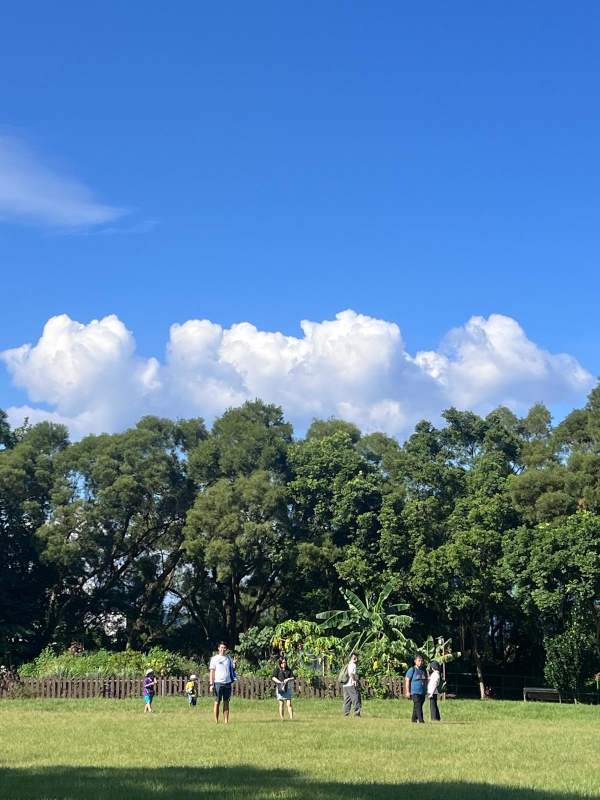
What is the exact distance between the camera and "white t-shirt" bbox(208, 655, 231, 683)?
17923 mm

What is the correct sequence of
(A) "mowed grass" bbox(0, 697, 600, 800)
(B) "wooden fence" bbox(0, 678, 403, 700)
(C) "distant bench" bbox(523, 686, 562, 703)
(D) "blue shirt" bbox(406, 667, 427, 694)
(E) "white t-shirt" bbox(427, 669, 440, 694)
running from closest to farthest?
1. (A) "mowed grass" bbox(0, 697, 600, 800)
2. (D) "blue shirt" bbox(406, 667, 427, 694)
3. (E) "white t-shirt" bbox(427, 669, 440, 694)
4. (B) "wooden fence" bbox(0, 678, 403, 700)
5. (C) "distant bench" bbox(523, 686, 562, 703)

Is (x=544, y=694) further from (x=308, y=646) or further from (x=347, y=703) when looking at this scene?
(x=347, y=703)

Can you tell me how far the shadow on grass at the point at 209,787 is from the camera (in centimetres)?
859

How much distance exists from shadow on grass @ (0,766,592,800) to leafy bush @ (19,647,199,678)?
19465 millimetres

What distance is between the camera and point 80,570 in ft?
139

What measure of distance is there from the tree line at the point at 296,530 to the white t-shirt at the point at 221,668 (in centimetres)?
1712

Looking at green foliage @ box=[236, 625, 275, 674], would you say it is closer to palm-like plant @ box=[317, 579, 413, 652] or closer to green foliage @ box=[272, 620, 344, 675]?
green foliage @ box=[272, 620, 344, 675]

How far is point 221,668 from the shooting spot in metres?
18.0

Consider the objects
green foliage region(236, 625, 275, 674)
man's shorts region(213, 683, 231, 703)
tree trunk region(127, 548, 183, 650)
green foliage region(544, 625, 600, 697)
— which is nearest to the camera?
man's shorts region(213, 683, 231, 703)

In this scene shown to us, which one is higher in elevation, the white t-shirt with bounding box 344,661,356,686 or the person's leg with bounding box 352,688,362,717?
the white t-shirt with bounding box 344,661,356,686

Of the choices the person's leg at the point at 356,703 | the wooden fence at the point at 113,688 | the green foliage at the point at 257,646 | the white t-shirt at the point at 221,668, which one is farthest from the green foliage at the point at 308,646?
the white t-shirt at the point at 221,668

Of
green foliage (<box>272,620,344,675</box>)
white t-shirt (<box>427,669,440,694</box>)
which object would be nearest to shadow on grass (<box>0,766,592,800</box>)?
white t-shirt (<box>427,669,440,694</box>)

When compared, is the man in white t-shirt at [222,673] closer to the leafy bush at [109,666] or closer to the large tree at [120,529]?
the leafy bush at [109,666]

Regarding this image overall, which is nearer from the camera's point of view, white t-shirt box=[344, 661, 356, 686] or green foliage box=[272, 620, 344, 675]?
white t-shirt box=[344, 661, 356, 686]
